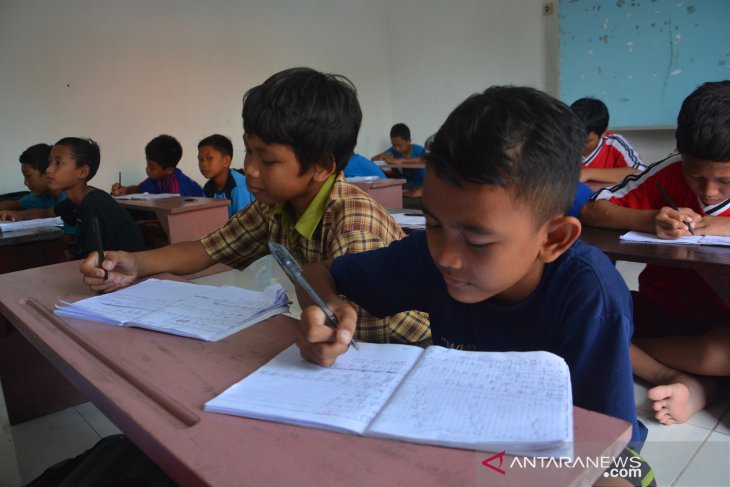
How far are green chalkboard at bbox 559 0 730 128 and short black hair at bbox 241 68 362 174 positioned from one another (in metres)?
4.20

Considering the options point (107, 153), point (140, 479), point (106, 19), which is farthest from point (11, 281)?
point (106, 19)

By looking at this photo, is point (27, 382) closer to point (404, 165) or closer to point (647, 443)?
point (647, 443)

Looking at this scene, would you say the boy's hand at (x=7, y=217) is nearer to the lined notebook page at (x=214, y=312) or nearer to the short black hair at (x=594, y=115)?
the lined notebook page at (x=214, y=312)

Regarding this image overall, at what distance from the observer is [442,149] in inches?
28.5

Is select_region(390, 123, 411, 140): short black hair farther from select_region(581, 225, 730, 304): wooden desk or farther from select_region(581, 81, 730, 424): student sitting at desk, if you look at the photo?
select_region(581, 225, 730, 304): wooden desk

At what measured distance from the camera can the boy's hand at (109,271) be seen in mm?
1159

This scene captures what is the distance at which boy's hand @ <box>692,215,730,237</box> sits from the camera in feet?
4.82

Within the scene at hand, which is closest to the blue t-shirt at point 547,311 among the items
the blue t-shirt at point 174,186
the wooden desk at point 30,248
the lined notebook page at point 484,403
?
the lined notebook page at point 484,403

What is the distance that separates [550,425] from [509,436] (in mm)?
42

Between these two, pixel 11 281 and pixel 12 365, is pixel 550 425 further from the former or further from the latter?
pixel 12 365

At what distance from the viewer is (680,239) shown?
147cm

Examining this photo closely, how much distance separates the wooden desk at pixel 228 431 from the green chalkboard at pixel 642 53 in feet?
15.4

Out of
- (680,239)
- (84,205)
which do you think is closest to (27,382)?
(84,205)

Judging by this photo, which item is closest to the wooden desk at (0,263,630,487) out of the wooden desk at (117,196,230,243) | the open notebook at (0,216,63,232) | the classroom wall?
the open notebook at (0,216,63,232)
